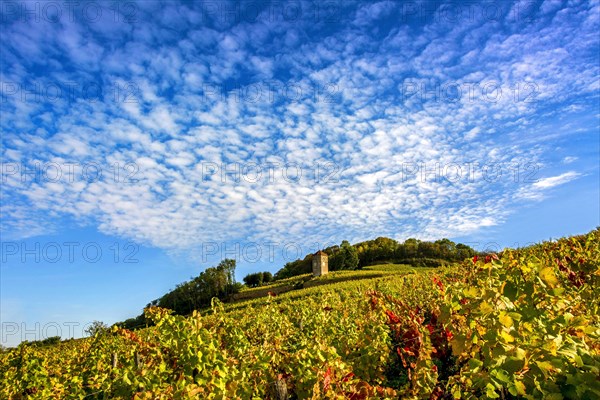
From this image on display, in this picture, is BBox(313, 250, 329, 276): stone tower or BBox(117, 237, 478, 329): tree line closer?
BBox(313, 250, 329, 276): stone tower

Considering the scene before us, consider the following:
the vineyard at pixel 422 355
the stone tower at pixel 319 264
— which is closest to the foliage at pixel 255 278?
the stone tower at pixel 319 264

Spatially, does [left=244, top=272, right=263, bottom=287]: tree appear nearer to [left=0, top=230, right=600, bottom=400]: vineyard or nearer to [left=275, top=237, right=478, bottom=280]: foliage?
[left=275, top=237, right=478, bottom=280]: foliage

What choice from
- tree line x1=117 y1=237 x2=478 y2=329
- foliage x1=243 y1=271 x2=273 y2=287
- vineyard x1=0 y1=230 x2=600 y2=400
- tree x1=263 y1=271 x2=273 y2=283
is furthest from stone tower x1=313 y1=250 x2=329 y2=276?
vineyard x1=0 y1=230 x2=600 y2=400

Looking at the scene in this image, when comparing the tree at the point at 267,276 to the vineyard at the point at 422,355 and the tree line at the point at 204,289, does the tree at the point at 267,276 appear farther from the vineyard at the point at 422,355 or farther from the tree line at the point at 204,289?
the vineyard at the point at 422,355

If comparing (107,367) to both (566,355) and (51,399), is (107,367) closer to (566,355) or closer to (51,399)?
(51,399)

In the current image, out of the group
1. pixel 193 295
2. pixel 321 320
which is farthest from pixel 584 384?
pixel 193 295

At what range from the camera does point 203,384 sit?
3.97 metres

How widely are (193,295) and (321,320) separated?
5942 centimetres

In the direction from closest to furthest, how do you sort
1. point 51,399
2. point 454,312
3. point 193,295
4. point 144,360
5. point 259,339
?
point 454,312
point 144,360
point 51,399
point 259,339
point 193,295

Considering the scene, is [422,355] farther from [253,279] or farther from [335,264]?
[253,279]

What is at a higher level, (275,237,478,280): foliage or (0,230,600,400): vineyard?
(275,237,478,280): foliage

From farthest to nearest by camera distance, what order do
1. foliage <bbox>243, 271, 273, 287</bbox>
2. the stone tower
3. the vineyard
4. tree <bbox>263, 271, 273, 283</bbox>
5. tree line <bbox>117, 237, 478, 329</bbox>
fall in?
1. tree <bbox>263, 271, 273, 283</bbox>
2. foliage <bbox>243, 271, 273, 287</bbox>
3. tree line <bbox>117, 237, 478, 329</bbox>
4. the stone tower
5. the vineyard

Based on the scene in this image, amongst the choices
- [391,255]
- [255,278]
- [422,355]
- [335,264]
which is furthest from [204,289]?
[422,355]

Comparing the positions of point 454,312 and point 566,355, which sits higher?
point 454,312
